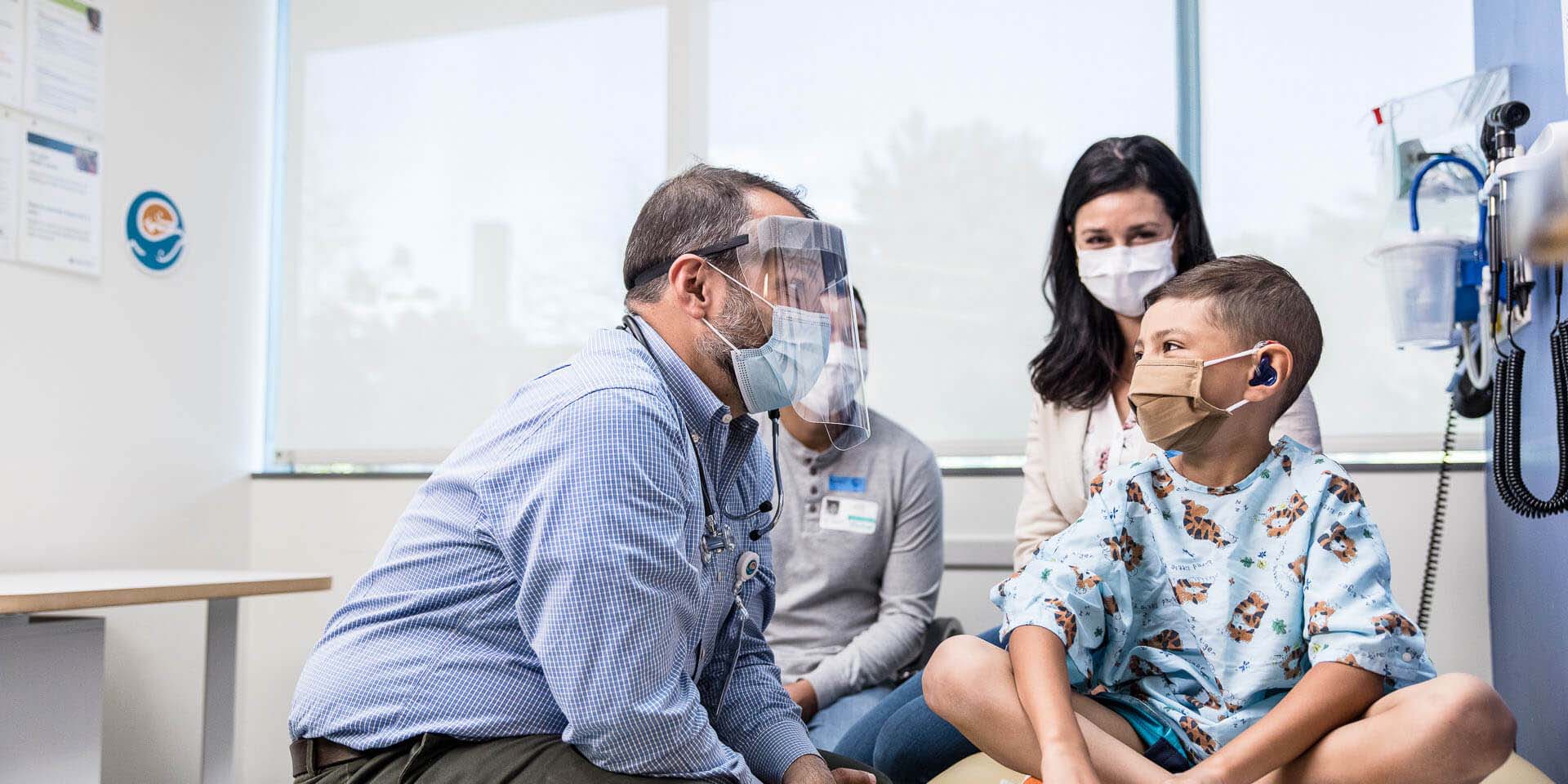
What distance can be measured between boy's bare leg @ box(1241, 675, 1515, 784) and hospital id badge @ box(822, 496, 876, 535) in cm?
115

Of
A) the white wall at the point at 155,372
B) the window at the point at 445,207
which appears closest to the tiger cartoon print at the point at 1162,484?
the window at the point at 445,207

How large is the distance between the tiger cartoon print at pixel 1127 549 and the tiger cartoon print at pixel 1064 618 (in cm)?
12

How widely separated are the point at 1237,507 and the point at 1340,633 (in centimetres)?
21

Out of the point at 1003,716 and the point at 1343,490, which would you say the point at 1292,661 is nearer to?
the point at 1343,490

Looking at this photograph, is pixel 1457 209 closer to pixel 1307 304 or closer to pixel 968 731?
pixel 1307 304

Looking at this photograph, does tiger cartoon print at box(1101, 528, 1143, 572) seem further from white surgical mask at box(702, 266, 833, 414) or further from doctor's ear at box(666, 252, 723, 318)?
doctor's ear at box(666, 252, 723, 318)

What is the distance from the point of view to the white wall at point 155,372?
9.26ft

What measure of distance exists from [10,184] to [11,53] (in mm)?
312

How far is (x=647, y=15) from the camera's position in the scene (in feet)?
11.1

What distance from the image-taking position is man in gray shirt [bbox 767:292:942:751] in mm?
2326

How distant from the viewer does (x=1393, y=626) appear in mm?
1372

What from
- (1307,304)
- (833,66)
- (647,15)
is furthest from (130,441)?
(1307,304)

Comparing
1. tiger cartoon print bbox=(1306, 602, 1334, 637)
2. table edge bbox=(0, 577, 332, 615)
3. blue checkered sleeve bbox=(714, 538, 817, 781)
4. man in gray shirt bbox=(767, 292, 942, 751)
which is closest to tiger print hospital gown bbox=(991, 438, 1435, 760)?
tiger cartoon print bbox=(1306, 602, 1334, 637)

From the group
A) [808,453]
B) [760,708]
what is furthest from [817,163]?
[760,708]
